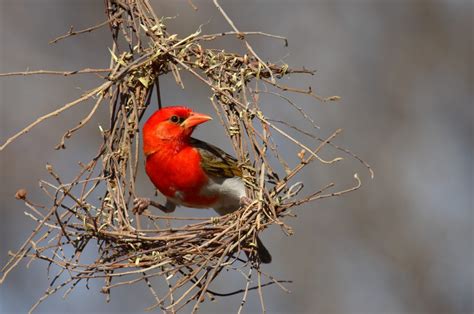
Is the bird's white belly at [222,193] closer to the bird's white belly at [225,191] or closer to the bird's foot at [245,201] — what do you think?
the bird's white belly at [225,191]

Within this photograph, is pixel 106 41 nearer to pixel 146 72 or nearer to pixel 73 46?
pixel 73 46

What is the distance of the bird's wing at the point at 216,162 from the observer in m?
5.49

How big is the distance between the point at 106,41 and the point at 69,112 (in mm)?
843

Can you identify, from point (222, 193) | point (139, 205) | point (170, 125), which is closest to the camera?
point (139, 205)

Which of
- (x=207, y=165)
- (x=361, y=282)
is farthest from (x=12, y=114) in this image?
(x=207, y=165)

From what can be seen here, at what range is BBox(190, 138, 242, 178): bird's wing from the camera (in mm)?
5485

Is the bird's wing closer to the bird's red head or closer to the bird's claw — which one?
the bird's red head

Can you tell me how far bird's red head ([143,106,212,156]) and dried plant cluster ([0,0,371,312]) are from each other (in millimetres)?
160

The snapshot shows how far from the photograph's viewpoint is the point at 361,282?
34.2 feet

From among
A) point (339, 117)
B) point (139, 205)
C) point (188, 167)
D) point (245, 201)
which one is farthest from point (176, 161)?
point (339, 117)

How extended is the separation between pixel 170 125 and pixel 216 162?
379 mm

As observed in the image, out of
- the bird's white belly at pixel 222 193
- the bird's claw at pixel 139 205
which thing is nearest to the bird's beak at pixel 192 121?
the bird's white belly at pixel 222 193

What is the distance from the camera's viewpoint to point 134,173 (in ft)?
16.7

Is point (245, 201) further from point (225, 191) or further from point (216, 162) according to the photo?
point (216, 162)
